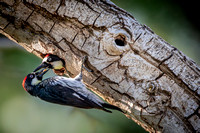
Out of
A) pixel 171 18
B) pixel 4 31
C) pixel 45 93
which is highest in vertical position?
pixel 171 18

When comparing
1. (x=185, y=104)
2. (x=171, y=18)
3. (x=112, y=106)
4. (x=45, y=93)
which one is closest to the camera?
(x=185, y=104)

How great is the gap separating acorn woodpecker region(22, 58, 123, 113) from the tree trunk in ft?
0.70

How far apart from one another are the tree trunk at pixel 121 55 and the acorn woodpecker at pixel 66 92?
0.70ft

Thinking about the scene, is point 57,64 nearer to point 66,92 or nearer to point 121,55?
point 66,92

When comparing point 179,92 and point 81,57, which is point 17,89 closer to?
point 81,57

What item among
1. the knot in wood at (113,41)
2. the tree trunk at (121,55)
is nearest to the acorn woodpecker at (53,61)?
the tree trunk at (121,55)

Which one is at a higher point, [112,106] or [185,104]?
[185,104]

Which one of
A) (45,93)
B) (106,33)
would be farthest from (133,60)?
(45,93)

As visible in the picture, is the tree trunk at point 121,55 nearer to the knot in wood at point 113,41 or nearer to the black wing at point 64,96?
the knot in wood at point 113,41

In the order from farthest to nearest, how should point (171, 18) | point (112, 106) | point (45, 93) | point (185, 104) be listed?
point (171, 18), point (45, 93), point (112, 106), point (185, 104)

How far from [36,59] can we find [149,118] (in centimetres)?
256

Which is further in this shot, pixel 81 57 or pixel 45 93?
pixel 45 93

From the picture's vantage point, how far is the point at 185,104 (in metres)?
1.83

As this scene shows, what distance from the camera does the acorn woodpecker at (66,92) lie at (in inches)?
87.7
